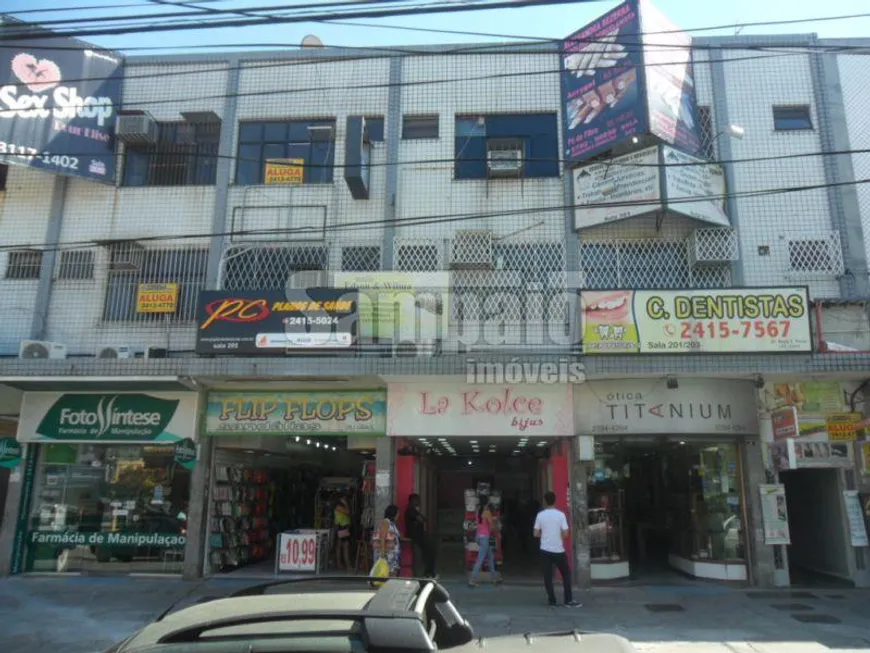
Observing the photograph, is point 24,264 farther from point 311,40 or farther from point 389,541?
point 389,541

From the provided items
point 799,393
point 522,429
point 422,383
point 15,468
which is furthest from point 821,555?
point 15,468

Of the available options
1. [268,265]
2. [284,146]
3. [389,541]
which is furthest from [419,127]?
[389,541]

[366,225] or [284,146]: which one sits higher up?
[284,146]

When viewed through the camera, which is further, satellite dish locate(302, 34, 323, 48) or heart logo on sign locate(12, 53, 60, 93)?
satellite dish locate(302, 34, 323, 48)

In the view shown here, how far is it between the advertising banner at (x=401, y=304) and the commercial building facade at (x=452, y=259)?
0.06 m

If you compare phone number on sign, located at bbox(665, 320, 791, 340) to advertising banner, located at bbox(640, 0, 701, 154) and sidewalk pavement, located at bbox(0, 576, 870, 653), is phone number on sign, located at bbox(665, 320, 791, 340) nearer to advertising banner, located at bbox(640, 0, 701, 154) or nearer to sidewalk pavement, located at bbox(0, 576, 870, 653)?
advertising banner, located at bbox(640, 0, 701, 154)

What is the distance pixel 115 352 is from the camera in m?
12.8

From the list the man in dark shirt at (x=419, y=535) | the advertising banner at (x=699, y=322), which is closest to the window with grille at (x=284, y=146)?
the advertising banner at (x=699, y=322)

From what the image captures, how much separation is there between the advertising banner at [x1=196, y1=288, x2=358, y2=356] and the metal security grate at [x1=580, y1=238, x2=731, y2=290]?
183 inches

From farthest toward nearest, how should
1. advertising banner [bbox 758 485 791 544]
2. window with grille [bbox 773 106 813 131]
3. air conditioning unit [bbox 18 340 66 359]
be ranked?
window with grille [bbox 773 106 813 131]
air conditioning unit [bbox 18 340 66 359]
advertising banner [bbox 758 485 791 544]

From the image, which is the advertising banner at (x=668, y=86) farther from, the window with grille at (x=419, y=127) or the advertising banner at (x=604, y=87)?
the window with grille at (x=419, y=127)

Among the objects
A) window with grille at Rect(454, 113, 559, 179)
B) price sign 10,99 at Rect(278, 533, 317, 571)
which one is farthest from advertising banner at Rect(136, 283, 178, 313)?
window with grille at Rect(454, 113, 559, 179)

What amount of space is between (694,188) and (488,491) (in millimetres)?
7268

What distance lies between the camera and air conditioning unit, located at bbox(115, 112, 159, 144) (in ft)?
44.3
